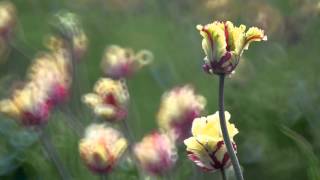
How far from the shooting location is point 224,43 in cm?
81

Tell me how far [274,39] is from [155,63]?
0.36 m

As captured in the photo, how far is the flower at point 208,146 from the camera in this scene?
84 centimetres

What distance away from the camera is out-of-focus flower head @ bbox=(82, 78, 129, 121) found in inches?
49.4

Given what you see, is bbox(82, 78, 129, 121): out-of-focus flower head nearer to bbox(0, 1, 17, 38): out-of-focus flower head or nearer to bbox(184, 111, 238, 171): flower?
bbox(184, 111, 238, 171): flower

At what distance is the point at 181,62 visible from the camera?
220cm

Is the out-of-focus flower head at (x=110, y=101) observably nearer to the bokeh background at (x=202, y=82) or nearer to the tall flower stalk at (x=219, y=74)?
the bokeh background at (x=202, y=82)

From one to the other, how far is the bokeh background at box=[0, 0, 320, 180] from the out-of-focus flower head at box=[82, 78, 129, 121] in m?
0.10

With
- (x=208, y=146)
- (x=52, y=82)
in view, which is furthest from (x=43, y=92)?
(x=208, y=146)

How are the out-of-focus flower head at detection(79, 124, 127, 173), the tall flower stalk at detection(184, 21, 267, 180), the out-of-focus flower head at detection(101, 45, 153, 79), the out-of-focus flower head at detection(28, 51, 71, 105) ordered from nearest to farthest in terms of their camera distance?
the tall flower stalk at detection(184, 21, 267, 180), the out-of-focus flower head at detection(79, 124, 127, 173), the out-of-focus flower head at detection(28, 51, 71, 105), the out-of-focus flower head at detection(101, 45, 153, 79)

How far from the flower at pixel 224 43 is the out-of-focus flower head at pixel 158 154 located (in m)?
0.34

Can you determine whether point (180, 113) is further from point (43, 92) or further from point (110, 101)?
point (43, 92)

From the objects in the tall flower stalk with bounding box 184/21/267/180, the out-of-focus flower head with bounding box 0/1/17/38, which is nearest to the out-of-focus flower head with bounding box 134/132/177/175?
the tall flower stalk with bounding box 184/21/267/180

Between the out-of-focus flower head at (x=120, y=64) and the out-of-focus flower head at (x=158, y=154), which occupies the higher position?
the out-of-focus flower head at (x=120, y=64)

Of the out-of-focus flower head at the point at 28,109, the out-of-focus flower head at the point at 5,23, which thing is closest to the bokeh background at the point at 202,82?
the out-of-focus flower head at the point at 5,23
